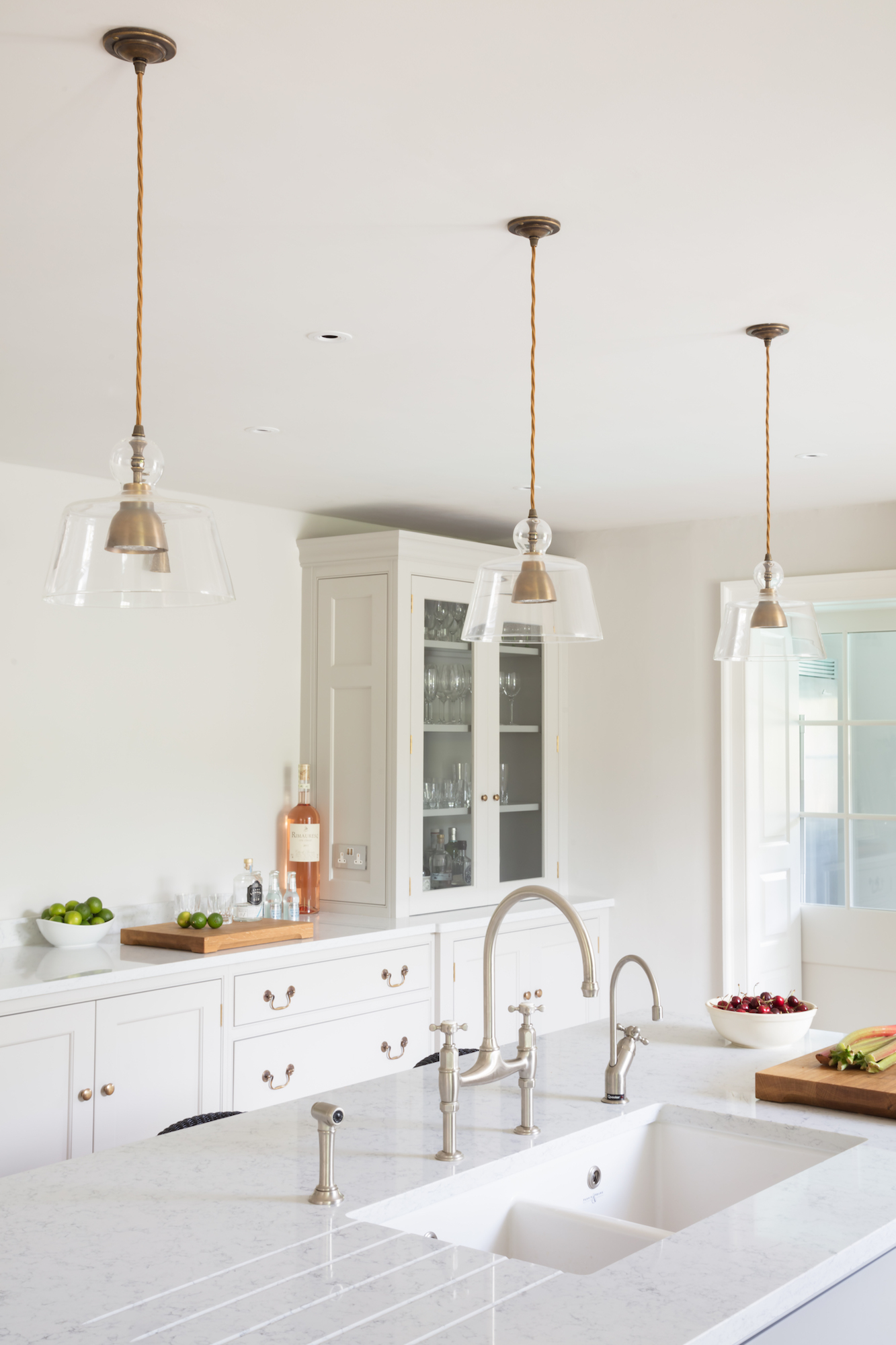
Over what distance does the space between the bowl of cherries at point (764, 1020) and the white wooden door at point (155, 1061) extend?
59.9 inches

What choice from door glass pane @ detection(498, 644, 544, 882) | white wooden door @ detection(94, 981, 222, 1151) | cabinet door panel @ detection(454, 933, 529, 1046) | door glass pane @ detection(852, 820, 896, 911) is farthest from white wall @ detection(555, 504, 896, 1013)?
white wooden door @ detection(94, 981, 222, 1151)

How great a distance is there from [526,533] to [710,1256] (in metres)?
1.07

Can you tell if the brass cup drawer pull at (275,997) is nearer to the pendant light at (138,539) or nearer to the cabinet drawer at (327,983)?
the cabinet drawer at (327,983)

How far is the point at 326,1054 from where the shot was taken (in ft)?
12.5

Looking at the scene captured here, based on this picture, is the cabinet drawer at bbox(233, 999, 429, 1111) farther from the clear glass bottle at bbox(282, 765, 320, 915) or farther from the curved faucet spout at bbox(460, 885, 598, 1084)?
the curved faucet spout at bbox(460, 885, 598, 1084)

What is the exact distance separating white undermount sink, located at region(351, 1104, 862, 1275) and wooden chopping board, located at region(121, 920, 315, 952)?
1.71 metres

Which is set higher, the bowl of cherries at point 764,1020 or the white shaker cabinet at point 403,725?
the white shaker cabinet at point 403,725

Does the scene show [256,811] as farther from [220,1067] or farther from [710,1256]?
[710,1256]

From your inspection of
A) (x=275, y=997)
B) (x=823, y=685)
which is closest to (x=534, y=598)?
(x=275, y=997)

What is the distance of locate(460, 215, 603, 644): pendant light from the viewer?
193 centimetres

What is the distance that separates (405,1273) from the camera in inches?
57.7

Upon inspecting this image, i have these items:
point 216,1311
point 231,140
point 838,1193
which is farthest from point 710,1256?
point 231,140

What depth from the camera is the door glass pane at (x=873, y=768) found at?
5.02 meters

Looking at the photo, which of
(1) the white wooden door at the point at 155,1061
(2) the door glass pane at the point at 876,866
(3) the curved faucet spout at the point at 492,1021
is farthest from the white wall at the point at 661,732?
(3) the curved faucet spout at the point at 492,1021
